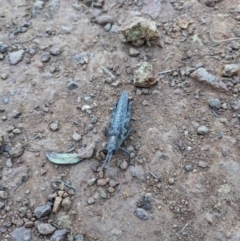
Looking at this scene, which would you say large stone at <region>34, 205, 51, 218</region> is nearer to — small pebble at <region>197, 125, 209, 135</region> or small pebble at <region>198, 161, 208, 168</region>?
small pebble at <region>198, 161, 208, 168</region>

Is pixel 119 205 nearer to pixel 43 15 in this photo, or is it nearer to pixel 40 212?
pixel 40 212

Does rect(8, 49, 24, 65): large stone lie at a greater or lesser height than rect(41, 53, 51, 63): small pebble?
lesser

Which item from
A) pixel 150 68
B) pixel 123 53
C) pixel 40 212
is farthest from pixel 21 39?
pixel 40 212

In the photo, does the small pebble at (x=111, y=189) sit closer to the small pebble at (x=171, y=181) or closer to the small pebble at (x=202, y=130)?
the small pebble at (x=171, y=181)

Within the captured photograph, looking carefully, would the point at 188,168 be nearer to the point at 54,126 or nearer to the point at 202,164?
the point at 202,164

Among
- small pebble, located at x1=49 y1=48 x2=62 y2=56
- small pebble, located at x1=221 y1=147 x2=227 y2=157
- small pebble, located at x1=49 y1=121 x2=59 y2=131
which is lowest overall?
small pebble, located at x1=49 y1=121 x2=59 y2=131

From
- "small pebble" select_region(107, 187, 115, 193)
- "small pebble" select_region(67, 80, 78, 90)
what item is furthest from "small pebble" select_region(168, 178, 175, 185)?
"small pebble" select_region(67, 80, 78, 90)

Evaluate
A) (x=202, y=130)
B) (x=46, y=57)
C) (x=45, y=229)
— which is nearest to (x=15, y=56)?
(x=46, y=57)

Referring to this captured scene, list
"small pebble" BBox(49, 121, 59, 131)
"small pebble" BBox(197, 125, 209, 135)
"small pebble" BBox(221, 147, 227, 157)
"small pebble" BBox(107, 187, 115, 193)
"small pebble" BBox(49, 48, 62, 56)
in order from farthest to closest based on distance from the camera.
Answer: "small pebble" BBox(49, 48, 62, 56) < "small pebble" BBox(49, 121, 59, 131) < "small pebble" BBox(197, 125, 209, 135) < "small pebble" BBox(221, 147, 227, 157) < "small pebble" BBox(107, 187, 115, 193)

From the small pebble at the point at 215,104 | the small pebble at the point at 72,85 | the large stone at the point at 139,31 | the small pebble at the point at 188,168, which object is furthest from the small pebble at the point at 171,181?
the large stone at the point at 139,31
